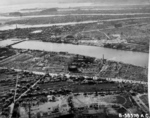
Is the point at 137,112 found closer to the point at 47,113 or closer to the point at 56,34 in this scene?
the point at 47,113

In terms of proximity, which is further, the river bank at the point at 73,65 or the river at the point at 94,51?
the river at the point at 94,51

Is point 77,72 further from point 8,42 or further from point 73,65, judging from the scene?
point 8,42

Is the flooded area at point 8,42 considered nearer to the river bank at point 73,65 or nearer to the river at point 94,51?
the river at point 94,51

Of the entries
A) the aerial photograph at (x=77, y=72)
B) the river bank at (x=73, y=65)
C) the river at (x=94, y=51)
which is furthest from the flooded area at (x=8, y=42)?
the river bank at (x=73, y=65)

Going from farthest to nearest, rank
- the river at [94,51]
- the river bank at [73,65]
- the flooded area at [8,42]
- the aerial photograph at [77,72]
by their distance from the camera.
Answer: the flooded area at [8,42] < the river at [94,51] < the river bank at [73,65] < the aerial photograph at [77,72]

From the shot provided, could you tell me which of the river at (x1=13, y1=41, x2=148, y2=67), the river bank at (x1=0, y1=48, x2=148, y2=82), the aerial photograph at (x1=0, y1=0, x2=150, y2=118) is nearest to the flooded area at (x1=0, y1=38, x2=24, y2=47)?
the aerial photograph at (x1=0, y1=0, x2=150, y2=118)

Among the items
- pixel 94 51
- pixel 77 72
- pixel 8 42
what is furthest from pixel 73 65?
pixel 8 42

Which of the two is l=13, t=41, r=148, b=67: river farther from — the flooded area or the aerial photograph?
the flooded area

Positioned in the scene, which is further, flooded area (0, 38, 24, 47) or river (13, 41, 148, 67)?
flooded area (0, 38, 24, 47)
